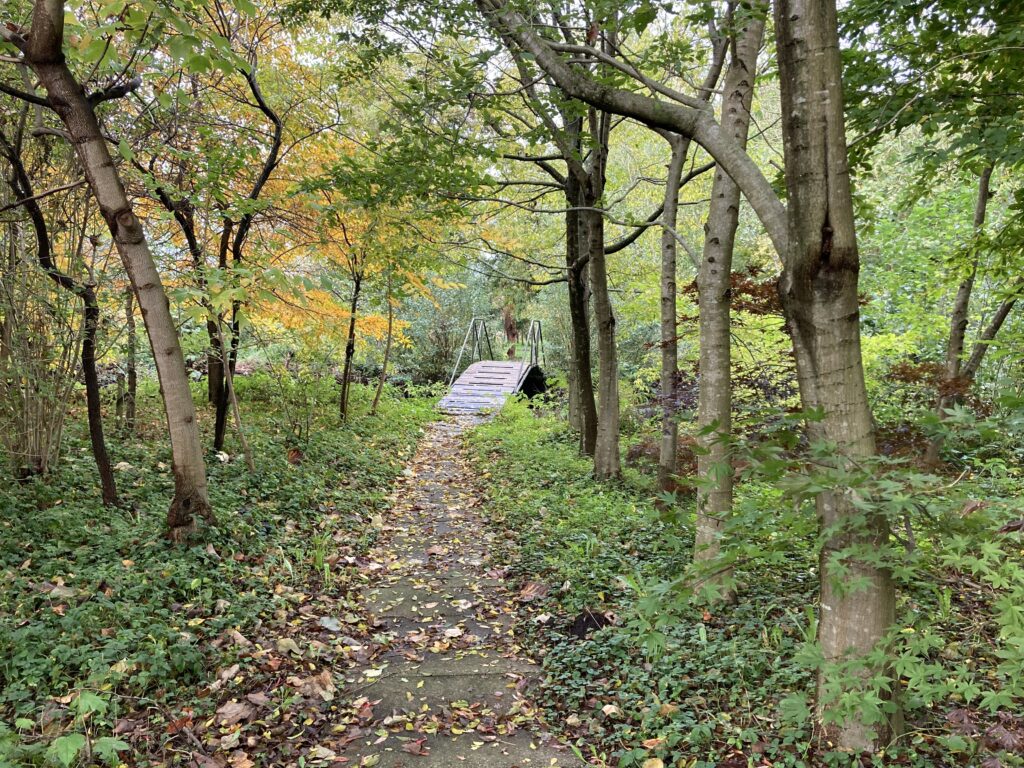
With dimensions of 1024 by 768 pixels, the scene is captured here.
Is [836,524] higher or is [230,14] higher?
[230,14]

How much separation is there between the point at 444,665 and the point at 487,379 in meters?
12.2

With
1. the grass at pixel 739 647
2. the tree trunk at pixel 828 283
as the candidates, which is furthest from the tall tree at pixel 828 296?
the grass at pixel 739 647

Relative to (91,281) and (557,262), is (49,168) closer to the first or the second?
(91,281)

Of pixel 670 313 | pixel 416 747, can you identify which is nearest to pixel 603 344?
pixel 670 313

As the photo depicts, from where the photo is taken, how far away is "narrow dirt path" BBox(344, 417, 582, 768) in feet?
9.06

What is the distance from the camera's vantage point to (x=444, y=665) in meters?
3.51

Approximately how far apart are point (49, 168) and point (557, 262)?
9337 millimetres

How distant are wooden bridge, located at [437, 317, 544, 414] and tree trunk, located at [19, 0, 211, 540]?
9102 millimetres

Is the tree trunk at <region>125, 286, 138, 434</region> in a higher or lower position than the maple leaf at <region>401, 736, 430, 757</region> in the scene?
higher

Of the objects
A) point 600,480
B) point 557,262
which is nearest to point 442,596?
point 600,480

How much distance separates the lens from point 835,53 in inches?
78.7

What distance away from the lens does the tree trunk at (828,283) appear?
1.99 m

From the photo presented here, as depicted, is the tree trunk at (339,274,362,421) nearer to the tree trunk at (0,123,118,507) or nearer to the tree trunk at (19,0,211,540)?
the tree trunk at (0,123,118,507)

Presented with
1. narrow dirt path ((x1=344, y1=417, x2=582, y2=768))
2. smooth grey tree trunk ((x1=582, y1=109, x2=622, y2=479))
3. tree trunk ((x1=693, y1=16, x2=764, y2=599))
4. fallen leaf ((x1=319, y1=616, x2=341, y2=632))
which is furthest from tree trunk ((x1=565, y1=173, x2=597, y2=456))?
fallen leaf ((x1=319, y1=616, x2=341, y2=632))
